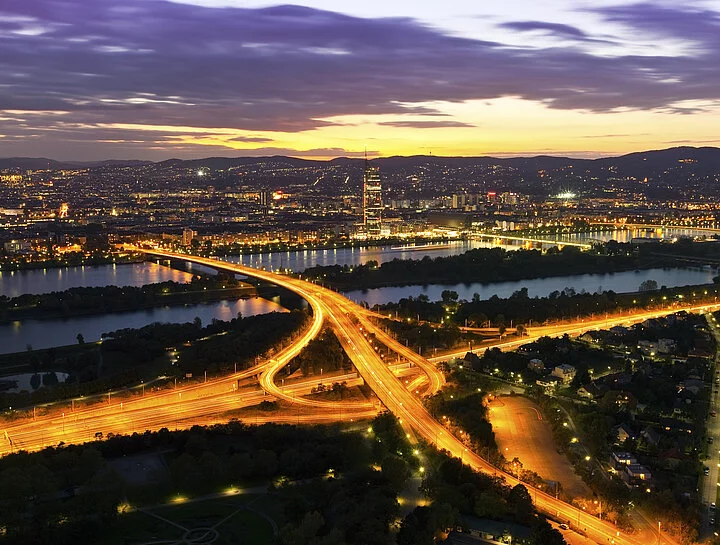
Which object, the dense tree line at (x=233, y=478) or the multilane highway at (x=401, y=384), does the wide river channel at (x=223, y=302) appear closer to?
the multilane highway at (x=401, y=384)

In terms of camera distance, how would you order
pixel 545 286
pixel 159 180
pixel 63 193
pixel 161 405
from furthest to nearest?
pixel 159 180 → pixel 63 193 → pixel 545 286 → pixel 161 405

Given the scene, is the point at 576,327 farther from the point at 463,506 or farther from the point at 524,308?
the point at 463,506

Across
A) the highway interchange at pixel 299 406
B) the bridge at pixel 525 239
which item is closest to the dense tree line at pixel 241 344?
the highway interchange at pixel 299 406

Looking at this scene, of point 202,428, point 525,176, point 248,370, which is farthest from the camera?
point 525,176

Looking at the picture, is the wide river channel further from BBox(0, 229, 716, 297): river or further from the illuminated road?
the illuminated road

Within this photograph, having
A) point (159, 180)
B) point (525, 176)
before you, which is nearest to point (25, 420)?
point (159, 180)

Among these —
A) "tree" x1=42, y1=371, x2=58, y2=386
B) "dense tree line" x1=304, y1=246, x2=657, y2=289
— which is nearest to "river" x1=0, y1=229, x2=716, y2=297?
"dense tree line" x1=304, y1=246, x2=657, y2=289

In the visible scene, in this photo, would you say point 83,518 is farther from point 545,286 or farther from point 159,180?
point 159,180
